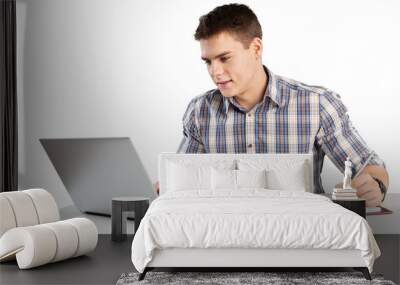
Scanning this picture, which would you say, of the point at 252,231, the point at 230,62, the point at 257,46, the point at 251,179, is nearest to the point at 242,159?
the point at 251,179

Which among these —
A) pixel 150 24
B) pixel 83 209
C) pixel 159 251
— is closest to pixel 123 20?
pixel 150 24

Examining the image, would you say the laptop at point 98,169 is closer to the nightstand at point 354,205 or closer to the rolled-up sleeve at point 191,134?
the rolled-up sleeve at point 191,134

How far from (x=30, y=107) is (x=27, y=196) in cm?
206

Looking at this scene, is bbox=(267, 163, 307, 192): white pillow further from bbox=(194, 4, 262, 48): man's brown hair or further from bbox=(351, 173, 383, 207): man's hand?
bbox=(194, 4, 262, 48): man's brown hair

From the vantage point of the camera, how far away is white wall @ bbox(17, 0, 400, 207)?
675cm

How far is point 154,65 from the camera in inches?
274

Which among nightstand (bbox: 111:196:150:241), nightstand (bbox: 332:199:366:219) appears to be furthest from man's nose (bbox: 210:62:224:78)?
nightstand (bbox: 332:199:366:219)

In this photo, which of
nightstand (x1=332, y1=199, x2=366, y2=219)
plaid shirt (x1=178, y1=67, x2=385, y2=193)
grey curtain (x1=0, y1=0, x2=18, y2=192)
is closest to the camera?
nightstand (x1=332, y1=199, x2=366, y2=219)

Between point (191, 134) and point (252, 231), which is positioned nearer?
point (252, 231)

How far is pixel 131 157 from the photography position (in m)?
6.88

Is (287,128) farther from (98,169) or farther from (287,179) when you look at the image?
(98,169)

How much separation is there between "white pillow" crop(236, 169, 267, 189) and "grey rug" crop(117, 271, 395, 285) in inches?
48.3

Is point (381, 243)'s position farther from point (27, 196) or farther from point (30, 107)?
point (30, 107)

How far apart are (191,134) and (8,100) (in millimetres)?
1948
